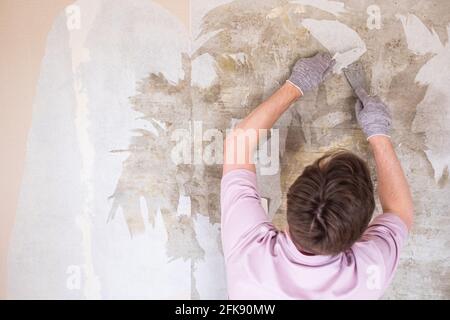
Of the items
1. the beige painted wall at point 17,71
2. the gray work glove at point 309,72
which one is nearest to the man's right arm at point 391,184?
the gray work glove at point 309,72

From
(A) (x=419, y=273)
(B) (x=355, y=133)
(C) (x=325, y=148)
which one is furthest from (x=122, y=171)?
(A) (x=419, y=273)

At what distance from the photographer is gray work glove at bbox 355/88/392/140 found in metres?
1.34

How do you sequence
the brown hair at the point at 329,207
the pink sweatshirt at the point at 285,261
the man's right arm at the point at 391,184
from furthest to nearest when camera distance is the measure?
the man's right arm at the point at 391,184 < the pink sweatshirt at the point at 285,261 < the brown hair at the point at 329,207

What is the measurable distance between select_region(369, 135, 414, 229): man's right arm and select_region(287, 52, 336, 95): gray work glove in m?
0.30

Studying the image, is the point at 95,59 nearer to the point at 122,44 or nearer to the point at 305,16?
the point at 122,44

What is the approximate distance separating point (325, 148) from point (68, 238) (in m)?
1.09

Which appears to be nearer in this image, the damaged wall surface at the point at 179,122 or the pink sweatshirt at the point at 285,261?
the pink sweatshirt at the point at 285,261

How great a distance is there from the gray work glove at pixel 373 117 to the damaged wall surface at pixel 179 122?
80 mm

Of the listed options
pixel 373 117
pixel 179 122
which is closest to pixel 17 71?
pixel 179 122

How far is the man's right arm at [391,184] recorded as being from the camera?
121 centimetres

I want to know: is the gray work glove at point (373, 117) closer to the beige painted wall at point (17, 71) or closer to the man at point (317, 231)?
the man at point (317, 231)

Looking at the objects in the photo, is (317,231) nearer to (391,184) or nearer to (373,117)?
(391,184)

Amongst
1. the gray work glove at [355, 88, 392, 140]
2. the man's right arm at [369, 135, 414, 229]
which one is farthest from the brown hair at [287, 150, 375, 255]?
the gray work glove at [355, 88, 392, 140]

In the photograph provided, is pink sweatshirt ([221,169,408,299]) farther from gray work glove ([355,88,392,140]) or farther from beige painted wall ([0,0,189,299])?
beige painted wall ([0,0,189,299])
